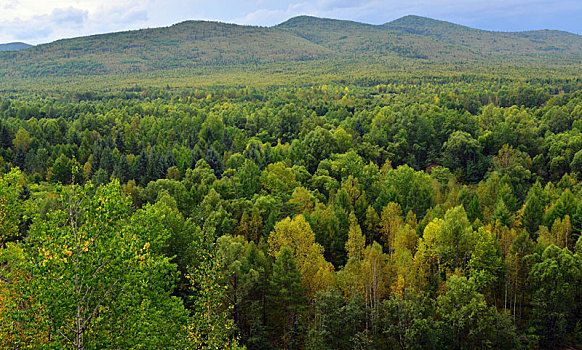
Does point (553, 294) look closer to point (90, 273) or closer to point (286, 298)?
point (286, 298)

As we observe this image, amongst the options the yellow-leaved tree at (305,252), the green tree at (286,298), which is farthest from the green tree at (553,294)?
the green tree at (286,298)

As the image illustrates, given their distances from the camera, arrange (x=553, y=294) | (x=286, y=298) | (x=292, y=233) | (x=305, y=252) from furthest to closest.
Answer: (x=292, y=233), (x=305, y=252), (x=553, y=294), (x=286, y=298)

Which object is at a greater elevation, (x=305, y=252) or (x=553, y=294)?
(x=305, y=252)

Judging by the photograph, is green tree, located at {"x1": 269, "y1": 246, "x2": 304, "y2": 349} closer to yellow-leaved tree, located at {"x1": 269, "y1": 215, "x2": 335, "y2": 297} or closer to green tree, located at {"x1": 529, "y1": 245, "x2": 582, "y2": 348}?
yellow-leaved tree, located at {"x1": 269, "y1": 215, "x2": 335, "y2": 297}

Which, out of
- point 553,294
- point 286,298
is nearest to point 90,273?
point 286,298

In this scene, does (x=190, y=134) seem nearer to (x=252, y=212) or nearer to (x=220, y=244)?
(x=252, y=212)

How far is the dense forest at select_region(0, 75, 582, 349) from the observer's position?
61.0 ft

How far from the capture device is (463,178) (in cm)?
11025

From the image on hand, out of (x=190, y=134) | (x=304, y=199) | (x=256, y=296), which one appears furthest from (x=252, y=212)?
(x=190, y=134)

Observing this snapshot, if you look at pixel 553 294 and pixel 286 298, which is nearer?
pixel 286 298

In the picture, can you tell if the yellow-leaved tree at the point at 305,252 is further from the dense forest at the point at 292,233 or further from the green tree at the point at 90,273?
the green tree at the point at 90,273

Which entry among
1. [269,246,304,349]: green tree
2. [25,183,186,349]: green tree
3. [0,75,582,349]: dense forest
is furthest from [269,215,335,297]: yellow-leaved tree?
[25,183,186,349]: green tree

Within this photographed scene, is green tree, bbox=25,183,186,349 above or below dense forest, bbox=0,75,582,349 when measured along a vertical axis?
above

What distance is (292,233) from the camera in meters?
50.5
